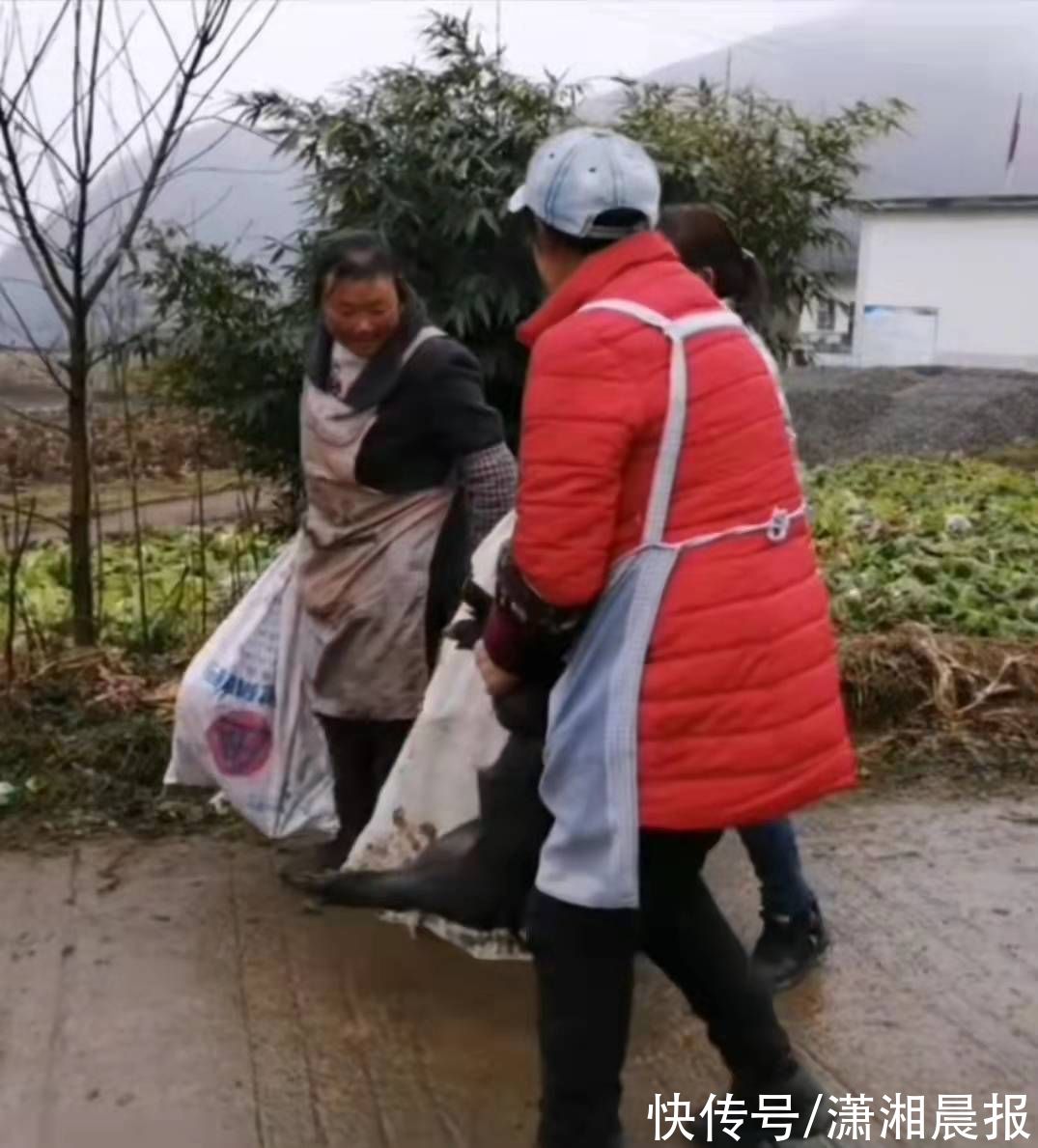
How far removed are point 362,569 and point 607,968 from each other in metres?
1.38

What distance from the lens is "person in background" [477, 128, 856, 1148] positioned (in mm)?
2910

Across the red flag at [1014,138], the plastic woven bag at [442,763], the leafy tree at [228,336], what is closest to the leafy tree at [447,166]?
the leafy tree at [228,336]

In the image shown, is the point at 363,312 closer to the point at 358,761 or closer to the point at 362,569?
the point at 362,569

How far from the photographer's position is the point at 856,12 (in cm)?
4553

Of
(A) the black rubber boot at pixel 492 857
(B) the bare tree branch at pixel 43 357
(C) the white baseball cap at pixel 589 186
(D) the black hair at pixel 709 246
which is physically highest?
(C) the white baseball cap at pixel 589 186

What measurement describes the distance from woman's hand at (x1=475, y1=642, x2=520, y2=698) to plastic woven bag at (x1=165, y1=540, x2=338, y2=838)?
4.41 feet

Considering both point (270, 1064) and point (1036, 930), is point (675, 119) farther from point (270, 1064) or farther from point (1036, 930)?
point (270, 1064)

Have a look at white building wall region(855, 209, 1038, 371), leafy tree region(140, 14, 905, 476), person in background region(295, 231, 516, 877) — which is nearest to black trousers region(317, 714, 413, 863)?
person in background region(295, 231, 516, 877)

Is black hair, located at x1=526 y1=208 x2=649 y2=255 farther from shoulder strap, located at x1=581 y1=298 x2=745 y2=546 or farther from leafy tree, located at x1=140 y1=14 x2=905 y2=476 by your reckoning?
leafy tree, located at x1=140 y1=14 x2=905 y2=476

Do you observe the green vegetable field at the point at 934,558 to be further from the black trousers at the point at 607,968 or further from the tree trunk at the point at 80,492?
the black trousers at the point at 607,968

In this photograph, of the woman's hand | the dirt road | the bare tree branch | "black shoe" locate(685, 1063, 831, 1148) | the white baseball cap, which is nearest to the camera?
the white baseball cap

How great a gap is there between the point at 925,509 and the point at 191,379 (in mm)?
4586

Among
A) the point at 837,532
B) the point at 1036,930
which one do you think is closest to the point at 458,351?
the point at 1036,930

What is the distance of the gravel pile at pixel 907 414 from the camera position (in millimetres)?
19297
